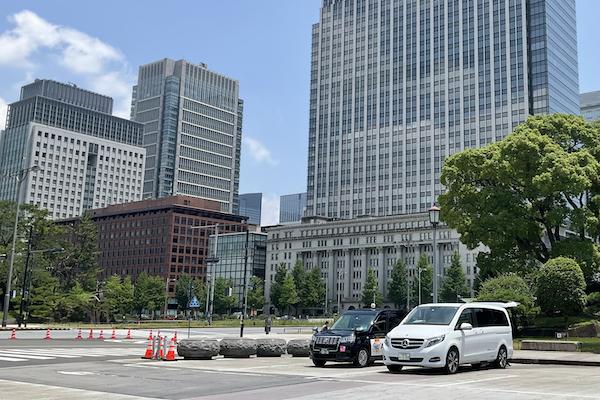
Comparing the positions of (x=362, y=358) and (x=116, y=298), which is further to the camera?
(x=116, y=298)

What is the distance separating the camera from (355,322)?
21.0 meters

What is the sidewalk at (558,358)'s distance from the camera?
21.7 m

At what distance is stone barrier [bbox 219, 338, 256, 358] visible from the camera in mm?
24781

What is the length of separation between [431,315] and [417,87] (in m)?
137

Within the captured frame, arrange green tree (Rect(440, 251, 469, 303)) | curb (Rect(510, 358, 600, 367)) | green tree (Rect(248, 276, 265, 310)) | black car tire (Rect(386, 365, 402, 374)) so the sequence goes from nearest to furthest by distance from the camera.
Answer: black car tire (Rect(386, 365, 402, 374))
curb (Rect(510, 358, 600, 367))
green tree (Rect(440, 251, 469, 303))
green tree (Rect(248, 276, 265, 310))

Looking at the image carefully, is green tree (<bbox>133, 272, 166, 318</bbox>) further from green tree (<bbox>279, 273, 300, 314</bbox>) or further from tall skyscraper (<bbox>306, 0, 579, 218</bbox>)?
tall skyscraper (<bbox>306, 0, 579, 218</bbox>)

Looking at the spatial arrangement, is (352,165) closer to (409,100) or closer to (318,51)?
(409,100)

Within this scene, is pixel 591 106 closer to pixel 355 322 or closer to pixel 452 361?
pixel 355 322

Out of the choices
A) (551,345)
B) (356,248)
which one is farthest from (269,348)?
(356,248)

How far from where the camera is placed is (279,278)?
424 feet

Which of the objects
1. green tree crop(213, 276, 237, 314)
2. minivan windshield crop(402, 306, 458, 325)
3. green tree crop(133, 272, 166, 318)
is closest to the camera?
minivan windshield crop(402, 306, 458, 325)

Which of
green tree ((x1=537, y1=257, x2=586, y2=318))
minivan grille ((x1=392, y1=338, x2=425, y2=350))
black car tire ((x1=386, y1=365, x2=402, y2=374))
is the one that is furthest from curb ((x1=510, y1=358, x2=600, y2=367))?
green tree ((x1=537, y1=257, x2=586, y2=318))

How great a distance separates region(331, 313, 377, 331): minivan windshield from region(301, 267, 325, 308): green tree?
103182mm

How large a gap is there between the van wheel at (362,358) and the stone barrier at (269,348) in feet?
19.6
